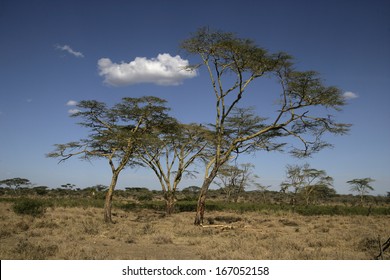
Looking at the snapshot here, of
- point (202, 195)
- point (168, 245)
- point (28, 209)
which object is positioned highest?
point (202, 195)

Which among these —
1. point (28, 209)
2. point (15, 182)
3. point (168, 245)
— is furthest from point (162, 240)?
point (15, 182)

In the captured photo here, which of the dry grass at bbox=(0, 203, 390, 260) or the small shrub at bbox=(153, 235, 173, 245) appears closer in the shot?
the dry grass at bbox=(0, 203, 390, 260)

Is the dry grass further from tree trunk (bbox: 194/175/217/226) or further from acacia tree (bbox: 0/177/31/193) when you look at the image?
acacia tree (bbox: 0/177/31/193)

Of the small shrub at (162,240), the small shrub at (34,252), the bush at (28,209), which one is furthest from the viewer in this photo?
the bush at (28,209)

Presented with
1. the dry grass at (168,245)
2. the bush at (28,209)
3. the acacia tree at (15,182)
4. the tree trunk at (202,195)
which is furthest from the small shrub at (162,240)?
the acacia tree at (15,182)

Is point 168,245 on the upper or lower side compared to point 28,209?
lower

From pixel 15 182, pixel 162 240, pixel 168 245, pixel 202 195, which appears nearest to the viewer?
pixel 168 245

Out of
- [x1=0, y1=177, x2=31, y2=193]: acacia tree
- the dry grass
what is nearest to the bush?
the dry grass

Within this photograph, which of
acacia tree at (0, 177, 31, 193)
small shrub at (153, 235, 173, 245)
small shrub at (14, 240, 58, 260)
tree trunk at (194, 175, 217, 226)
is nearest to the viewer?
small shrub at (14, 240, 58, 260)

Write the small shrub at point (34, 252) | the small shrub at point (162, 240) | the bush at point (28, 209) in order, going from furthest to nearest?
the bush at point (28, 209) → the small shrub at point (162, 240) → the small shrub at point (34, 252)

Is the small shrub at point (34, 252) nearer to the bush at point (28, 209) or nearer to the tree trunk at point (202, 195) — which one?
the tree trunk at point (202, 195)

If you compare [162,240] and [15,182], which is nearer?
[162,240]

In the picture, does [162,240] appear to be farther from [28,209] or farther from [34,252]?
[28,209]

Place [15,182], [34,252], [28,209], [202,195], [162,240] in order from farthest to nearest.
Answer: [15,182]
[28,209]
[202,195]
[162,240]
[34,252]
